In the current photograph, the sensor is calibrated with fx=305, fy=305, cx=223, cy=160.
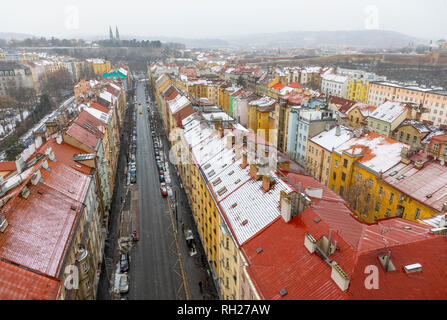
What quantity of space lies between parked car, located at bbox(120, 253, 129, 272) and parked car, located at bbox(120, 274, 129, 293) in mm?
1349

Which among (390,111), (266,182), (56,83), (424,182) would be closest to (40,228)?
(266,182)

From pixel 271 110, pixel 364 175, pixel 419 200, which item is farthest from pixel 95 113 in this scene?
pixel 419 200

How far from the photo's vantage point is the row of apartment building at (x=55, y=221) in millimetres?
19859

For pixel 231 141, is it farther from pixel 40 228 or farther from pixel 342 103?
pixel 342 103

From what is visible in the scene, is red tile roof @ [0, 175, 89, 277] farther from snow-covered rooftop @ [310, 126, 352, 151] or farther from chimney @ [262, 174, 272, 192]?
snow-covered rooftop @ [310, 126, 352, 151]

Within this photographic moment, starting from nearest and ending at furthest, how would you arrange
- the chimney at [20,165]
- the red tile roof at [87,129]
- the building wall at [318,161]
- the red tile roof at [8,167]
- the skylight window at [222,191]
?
the skylight window at [222,191] < the chimney at [20,165] < the red tile roof at [8,167] < the red tile roof at [87,129] < the building wall at [318,161]

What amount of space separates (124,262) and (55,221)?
529 inches

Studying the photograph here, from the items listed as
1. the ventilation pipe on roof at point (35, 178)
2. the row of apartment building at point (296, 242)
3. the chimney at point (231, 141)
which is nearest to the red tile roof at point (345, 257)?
the row of apartment building at point (296, 242)

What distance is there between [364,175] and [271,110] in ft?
114

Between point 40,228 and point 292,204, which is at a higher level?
point 292,204

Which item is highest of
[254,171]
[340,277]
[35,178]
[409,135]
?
[35,178]

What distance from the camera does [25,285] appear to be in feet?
61.1

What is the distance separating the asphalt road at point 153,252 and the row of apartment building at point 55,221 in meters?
4.55

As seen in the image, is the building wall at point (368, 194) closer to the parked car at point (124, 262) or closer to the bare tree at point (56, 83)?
the parked car at point (124, 262)
